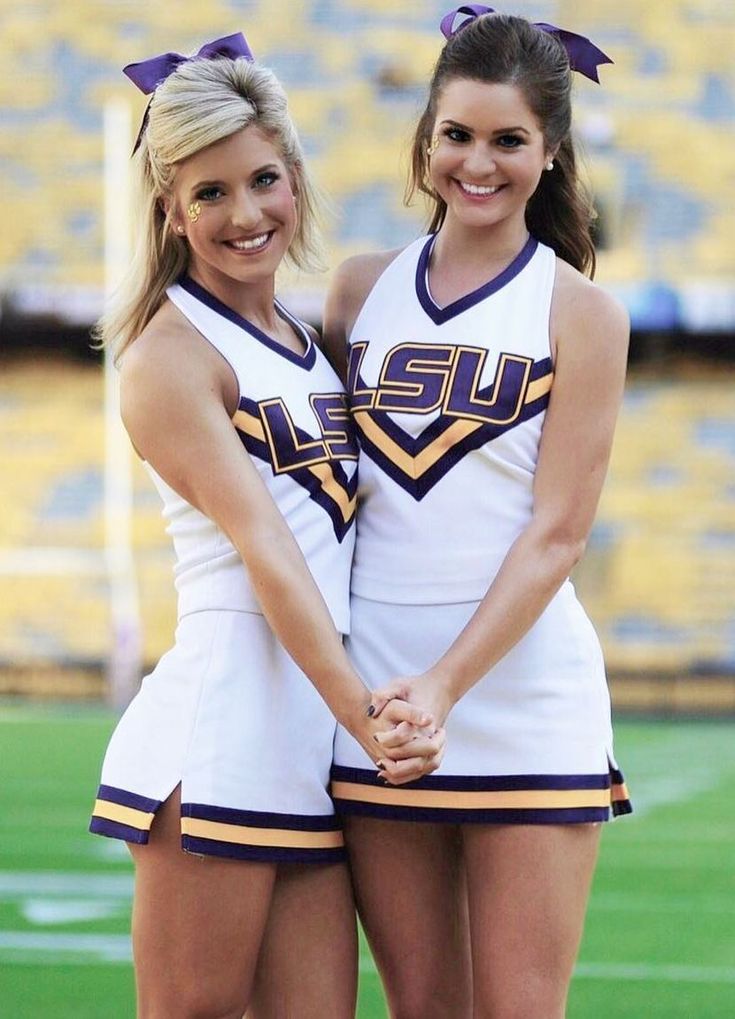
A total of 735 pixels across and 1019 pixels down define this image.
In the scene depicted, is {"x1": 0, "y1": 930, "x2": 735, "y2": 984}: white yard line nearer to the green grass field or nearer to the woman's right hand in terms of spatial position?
the green grass field

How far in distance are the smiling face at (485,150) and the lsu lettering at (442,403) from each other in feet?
0.62

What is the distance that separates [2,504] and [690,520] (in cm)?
447

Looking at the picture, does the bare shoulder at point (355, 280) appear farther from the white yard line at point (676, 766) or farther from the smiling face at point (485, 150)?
the white yard line at point (676, 766)

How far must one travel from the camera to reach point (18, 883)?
552cm

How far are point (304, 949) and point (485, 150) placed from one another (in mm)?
1028

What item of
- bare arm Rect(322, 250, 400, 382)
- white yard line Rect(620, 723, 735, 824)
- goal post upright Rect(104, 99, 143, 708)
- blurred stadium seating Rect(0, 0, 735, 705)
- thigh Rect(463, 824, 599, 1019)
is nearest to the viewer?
thigh Rect(463, 824, 599, 1019)

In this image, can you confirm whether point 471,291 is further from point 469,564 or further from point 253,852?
point 253,852

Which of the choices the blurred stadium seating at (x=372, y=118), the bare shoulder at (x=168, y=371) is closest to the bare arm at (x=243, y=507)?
the bare shoulder at (x=168, y=371)

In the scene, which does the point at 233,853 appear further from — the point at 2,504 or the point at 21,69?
the point at 21,69

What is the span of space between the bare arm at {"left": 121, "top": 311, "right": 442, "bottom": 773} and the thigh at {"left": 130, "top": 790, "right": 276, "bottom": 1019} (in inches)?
9.2

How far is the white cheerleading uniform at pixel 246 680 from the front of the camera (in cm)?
230

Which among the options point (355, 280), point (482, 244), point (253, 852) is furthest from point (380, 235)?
point (253, 852)

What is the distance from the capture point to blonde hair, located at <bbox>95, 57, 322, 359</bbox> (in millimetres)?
2322

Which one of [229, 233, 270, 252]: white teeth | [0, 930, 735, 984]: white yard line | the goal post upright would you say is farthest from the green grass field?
the goal post upright
